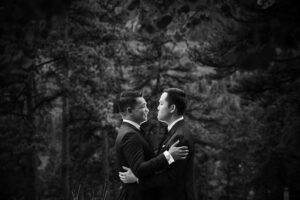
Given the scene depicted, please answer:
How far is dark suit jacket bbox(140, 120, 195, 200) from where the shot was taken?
5590mm

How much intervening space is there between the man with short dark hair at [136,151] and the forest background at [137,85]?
1.13 meters

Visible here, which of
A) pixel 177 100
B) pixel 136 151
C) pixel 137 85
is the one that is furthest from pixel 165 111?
pixel 137 85

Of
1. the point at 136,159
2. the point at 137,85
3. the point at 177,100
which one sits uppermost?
the point at 137,85

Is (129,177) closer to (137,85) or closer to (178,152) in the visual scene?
(178,152)

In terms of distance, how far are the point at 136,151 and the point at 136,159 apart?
115mm

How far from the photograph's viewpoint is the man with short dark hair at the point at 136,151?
546 cm

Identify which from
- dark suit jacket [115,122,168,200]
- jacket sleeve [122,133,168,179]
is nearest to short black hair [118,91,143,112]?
dark suit jacket [115,122,168,200]

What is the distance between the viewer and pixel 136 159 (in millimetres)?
5570

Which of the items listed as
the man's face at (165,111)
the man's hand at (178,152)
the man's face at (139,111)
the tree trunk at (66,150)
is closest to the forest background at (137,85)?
the tree trunk at (66,150)

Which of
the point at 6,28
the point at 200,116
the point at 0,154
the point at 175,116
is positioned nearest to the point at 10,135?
the point at 0,154

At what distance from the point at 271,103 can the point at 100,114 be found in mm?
7064

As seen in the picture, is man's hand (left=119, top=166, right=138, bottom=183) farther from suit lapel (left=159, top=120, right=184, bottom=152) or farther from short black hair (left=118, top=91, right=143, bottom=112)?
short black hair (left=118, top=91, right=143, bottom=112)

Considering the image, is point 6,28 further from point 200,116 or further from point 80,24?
point 200,116

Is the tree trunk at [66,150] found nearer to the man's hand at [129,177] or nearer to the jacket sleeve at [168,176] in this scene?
the man's hand at [129,177]
